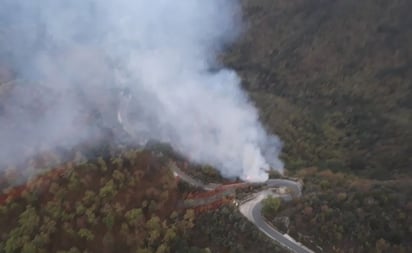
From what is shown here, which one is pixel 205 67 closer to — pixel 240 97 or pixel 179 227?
pixel 240 97

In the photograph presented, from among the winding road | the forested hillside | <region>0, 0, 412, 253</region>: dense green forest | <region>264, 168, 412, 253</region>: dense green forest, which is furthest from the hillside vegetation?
the forested hillside

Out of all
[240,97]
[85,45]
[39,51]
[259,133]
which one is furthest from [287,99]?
[39,51]

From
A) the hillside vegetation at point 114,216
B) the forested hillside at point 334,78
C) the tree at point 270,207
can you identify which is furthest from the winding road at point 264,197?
the forested hillside at point 334,78

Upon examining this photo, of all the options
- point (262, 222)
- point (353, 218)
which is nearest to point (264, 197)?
point (262, 222)

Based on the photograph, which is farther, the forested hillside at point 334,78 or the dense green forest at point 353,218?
the forested hillside at point 334,78

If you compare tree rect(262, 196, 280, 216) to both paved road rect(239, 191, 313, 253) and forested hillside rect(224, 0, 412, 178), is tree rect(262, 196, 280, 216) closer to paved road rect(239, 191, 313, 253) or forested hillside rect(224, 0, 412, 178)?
paved road rect(239, 191, 313, 253)

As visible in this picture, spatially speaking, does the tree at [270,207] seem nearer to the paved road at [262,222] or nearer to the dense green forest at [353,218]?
the dense green forest at [353,218]

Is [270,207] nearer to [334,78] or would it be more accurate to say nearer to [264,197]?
[264,197]

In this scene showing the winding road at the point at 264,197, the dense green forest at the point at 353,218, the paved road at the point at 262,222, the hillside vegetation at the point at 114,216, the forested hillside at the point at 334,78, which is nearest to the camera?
the dense green forest at the point at 353,218
